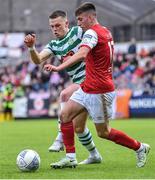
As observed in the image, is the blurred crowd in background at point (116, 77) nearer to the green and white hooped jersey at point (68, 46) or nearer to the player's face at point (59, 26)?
the green and white hooped jersey at point (68, 46)

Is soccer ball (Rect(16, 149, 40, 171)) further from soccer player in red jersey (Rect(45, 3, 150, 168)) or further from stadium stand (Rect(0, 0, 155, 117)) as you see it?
stadium stand (Rect(0, 0, 155, 117))

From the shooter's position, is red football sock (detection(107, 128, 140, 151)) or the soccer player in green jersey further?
the soccer player in green jersey

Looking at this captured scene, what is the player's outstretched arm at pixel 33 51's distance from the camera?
31.5ft

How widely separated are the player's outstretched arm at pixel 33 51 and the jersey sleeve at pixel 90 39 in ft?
2.45

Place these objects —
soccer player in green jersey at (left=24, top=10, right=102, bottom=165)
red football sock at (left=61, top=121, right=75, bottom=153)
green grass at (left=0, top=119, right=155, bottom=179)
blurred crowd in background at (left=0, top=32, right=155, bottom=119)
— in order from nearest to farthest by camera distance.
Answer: green grass at (left=0, top=119, right=155, bottom=179) → red football sock at (left=61, top=121, right=75, bottom=153) → soccer player in green jersey at (left=24, top=10, right=102, bottom=165) → blurred crowd in background at (left=0, top=32, right=155, bottom=119)

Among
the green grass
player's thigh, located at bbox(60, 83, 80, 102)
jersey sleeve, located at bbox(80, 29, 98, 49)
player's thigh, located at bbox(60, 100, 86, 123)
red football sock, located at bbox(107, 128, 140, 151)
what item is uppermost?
jersey sleeve, located at bbox(80, 29, 98, 49)

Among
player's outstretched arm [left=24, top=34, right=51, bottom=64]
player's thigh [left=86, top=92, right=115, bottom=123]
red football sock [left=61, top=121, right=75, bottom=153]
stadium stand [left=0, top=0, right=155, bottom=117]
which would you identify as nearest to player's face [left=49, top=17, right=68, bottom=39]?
player's outstretched arm [left=24, top=34, right=51, bottom=64]

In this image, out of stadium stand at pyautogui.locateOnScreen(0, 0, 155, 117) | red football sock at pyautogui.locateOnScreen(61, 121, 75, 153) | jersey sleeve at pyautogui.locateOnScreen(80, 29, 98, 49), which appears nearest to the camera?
jersey sleeve at pyautogui.locateOnScreen(80, 29, 98, 49)

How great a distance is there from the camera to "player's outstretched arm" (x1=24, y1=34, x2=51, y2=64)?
31.5ft

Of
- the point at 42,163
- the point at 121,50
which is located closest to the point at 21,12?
the point at 121,50

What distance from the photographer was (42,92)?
28.8m

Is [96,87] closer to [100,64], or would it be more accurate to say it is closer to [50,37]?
[100,64]

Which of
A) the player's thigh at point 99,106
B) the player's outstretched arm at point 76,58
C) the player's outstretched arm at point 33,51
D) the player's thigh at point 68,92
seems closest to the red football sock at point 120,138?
the player's thigh at point 99,106

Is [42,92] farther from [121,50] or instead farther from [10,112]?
[121,50]
